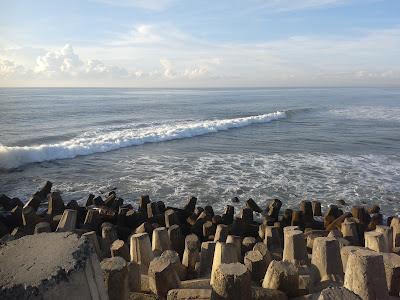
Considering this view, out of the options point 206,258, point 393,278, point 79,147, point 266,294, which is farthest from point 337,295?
point 79,147

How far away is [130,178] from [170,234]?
7.32 meters

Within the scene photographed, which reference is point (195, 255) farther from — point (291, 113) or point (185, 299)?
point (291, 113)

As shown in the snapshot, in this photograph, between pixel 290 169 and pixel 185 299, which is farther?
pixel 290 169

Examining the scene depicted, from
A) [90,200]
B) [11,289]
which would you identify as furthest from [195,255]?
[90,200]

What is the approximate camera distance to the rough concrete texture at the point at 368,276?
3025mm

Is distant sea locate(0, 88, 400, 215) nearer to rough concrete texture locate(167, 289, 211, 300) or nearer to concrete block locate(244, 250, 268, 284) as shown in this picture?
concrete block locate(244, 250, 268, 284)

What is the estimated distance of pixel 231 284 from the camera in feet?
9.05

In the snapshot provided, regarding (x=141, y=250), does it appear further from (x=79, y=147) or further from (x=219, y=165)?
(x=79, y=147)

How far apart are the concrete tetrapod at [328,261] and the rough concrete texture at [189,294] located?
5.14 feet

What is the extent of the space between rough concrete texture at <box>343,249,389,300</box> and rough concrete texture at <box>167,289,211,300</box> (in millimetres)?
1201

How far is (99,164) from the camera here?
51.9ft

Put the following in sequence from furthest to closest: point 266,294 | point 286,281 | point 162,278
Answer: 1. point 162,278
2. point 286,281
3. point 266,294

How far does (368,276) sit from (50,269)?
7.96 feet

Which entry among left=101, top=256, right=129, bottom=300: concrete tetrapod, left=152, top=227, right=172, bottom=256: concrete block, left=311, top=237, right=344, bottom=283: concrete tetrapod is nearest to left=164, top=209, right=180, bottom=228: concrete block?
left=152, top=227, right=172, bottom=256: concrete block
